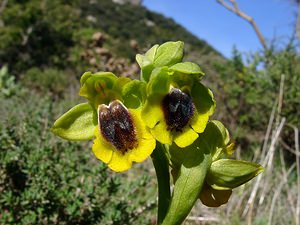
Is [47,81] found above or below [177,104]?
below

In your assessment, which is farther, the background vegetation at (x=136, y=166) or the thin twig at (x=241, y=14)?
the thin twig at (x=241, y=14)

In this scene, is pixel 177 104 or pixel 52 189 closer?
pixel 177 104

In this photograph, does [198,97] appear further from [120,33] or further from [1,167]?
[120,33]

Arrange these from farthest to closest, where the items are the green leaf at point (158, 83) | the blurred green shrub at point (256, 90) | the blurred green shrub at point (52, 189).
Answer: the blurred green shrub at point (256, 90)
the blurred green shrub at point (52, 189)
the green leaf at point (158, 83)

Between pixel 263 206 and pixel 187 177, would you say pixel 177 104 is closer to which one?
pixel 187 177

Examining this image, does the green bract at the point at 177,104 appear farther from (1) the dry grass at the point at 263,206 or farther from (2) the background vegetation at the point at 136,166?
(1) the dry grass at the point at 263,206

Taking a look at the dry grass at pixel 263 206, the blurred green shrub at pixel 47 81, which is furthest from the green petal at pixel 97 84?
the blurred green shrub at pixel 47 81

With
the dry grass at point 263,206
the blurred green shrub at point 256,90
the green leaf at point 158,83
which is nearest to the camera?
the green leaf at point 158,83

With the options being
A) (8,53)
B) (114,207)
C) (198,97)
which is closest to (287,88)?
(114,207)

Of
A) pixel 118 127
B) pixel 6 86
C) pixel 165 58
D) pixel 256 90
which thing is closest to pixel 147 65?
pixel 165 58
